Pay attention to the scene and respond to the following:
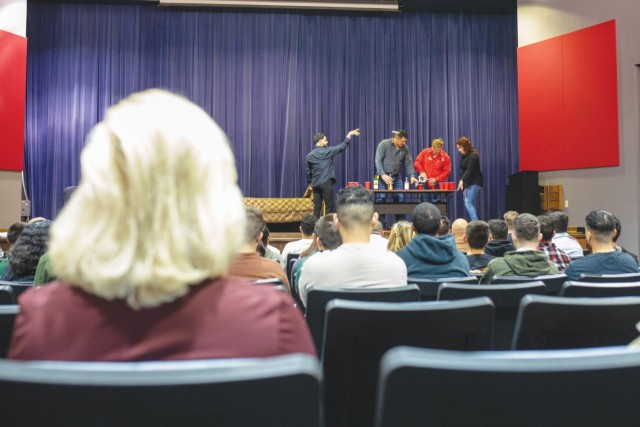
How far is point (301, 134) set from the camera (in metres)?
11.4

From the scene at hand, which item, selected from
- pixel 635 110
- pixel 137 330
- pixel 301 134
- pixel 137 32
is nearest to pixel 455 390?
pixel 137 330

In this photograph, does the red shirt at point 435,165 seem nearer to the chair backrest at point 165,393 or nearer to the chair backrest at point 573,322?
the chair backrest at point 573,322

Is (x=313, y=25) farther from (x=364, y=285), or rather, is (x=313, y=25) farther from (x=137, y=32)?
(x=364, y=285)

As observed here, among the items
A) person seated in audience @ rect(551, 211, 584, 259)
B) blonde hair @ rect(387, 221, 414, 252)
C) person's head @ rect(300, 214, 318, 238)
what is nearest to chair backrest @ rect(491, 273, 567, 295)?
blonde hair @ rect(387, 221, 414, 252)

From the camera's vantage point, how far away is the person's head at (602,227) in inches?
129

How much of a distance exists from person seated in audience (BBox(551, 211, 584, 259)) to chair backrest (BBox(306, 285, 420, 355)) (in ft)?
9.63

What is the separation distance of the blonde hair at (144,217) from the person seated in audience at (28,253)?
2.21 metres

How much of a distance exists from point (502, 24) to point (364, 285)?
1089 centimetres

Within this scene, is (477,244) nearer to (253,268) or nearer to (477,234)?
(477,234)

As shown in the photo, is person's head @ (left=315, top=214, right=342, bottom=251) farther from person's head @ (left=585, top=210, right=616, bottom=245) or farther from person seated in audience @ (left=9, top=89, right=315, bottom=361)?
person seated in audience @ (left=9, top=89, right=315, bottom=361)

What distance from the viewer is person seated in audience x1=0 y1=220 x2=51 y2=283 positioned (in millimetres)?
2881

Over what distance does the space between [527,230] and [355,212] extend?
1.19m

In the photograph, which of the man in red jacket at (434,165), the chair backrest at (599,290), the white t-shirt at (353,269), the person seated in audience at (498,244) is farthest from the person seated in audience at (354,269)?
the man in red jacket at (434,165)

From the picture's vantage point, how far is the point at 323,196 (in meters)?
9.10
